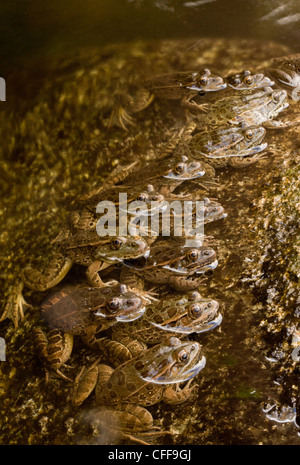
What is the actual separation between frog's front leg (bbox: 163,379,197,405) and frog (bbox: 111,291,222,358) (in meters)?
0.47

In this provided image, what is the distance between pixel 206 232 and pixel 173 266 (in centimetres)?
56

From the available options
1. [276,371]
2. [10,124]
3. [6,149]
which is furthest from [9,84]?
[276,371]

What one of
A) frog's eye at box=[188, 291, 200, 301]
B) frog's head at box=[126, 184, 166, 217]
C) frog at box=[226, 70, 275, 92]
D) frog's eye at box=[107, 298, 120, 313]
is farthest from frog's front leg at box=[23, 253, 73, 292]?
frog at box=[226, 70, 275, 92]

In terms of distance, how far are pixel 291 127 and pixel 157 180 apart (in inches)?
72.0

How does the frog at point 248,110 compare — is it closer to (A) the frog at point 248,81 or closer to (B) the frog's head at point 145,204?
(A) the frog at point 248,81

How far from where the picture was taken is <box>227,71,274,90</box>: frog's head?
18.0 feet

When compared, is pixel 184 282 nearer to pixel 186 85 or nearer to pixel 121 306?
pixel 121 306

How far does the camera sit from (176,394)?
3.25 meters

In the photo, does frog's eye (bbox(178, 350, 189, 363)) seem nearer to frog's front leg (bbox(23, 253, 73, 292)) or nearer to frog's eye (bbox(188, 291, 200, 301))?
frog's eye (bbox(188, 291, 200, 301))

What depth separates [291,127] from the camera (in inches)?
189

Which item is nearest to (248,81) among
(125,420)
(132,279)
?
(132,279)

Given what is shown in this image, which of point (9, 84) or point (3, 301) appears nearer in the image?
point (3, 301)

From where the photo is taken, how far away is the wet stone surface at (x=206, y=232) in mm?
3166
